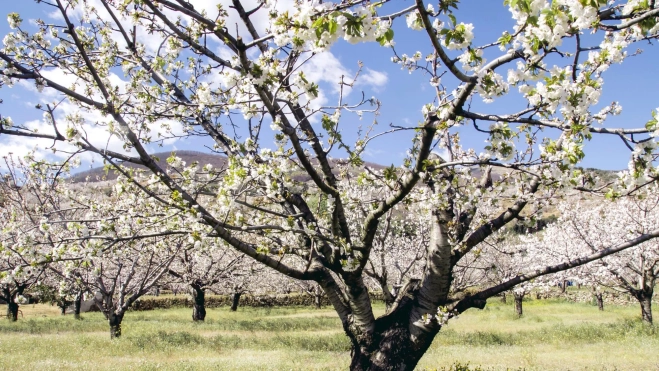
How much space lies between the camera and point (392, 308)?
745 centimetres

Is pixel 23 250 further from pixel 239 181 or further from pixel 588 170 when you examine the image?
pixel 588 170

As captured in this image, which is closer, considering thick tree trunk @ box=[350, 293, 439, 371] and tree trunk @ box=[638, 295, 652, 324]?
thick tree trunk @ box=[350, 293, 439, 371]

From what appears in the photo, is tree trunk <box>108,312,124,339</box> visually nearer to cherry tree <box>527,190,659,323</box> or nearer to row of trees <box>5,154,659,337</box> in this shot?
row of trees <box>5,154,659,337</box>

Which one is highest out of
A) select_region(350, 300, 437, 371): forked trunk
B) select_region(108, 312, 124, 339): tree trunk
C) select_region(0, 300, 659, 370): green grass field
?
select_region(350, 300, 437, 371): forked trunk

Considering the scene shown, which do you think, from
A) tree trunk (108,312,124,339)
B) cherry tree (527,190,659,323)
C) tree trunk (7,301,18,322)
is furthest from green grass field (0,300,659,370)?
tree trunk (7,301,18,322)

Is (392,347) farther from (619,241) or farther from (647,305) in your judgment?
(619,241)

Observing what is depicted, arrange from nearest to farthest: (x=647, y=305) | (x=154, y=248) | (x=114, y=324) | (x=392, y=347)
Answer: (x=392, y=347) < (x=154, y=248) < (x=114, y=324) < (x=647, y=305)

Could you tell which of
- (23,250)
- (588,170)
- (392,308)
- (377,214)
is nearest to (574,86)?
(588,170)

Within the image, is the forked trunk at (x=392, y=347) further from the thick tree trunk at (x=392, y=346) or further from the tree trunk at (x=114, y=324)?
the tree trunk at (x=114, y=324)

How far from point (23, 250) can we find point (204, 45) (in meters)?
3.45

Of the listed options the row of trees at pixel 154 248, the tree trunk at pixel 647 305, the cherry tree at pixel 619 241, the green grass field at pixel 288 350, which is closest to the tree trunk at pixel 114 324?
the row of trees at pixel 154 248

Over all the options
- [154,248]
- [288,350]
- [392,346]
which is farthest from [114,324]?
[392,346]

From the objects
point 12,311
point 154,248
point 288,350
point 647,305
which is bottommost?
point 288,350

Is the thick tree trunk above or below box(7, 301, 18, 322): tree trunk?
above
